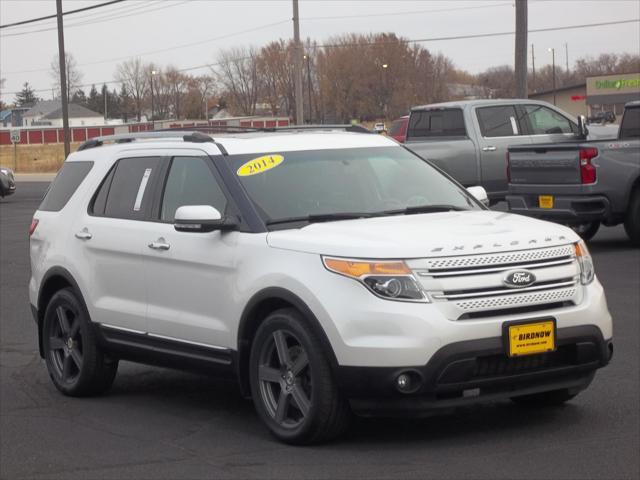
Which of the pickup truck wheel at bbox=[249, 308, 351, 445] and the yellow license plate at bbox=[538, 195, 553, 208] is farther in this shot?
the yellow license plate at bbox=[538, 195, 553, 208]

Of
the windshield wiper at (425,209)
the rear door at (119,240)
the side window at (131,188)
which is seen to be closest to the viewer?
the windshield wiper at (425,209)

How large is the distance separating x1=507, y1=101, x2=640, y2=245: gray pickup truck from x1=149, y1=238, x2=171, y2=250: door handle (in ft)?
30.9

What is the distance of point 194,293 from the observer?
714 centimetres

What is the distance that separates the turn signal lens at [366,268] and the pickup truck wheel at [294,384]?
386mm

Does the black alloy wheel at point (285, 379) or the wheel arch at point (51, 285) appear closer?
the black alloy wheel at point (285, 379)

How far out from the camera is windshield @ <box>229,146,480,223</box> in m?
7.04

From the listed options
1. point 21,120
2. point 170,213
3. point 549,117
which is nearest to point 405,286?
point 170,213

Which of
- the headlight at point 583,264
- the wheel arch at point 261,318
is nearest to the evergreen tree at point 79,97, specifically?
the wheel arch at point 261,318

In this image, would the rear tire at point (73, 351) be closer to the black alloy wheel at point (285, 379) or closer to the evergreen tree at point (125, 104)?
the black alloy wheel at point (285, 379)

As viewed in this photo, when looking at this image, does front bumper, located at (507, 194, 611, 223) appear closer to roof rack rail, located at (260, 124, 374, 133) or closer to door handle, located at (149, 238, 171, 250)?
roof rack rail, located at (260, 124, 374, 133)

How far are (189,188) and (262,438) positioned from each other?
5.70 ft

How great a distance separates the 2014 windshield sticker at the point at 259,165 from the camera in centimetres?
717

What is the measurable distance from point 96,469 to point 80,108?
538 ft

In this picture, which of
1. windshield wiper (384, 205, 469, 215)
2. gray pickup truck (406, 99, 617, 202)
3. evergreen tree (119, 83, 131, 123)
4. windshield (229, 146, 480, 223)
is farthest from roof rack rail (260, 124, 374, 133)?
evergreen tree (119, 83, 131, 123)
